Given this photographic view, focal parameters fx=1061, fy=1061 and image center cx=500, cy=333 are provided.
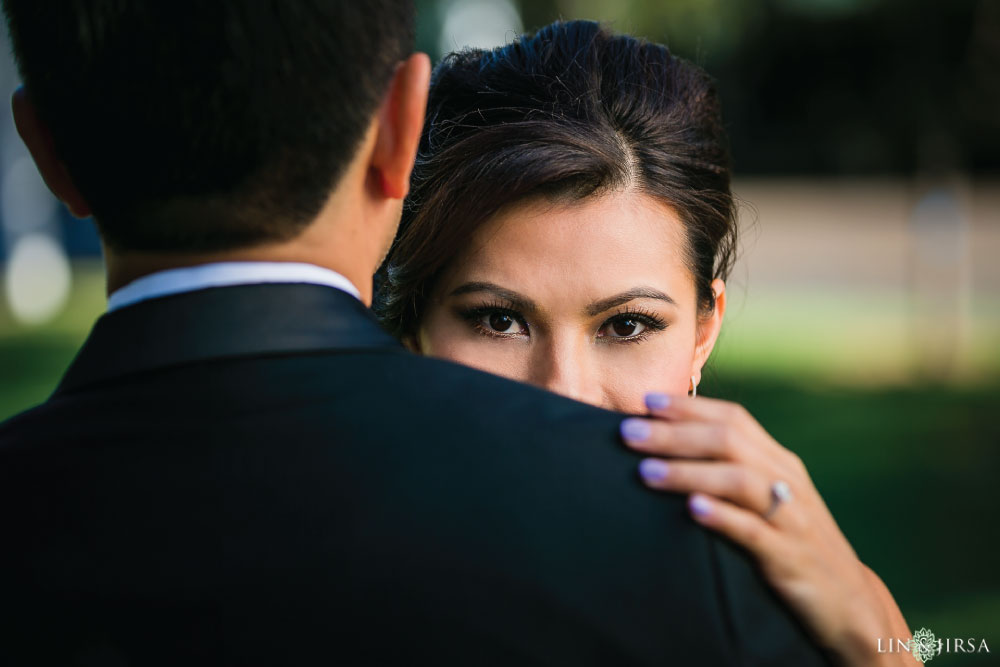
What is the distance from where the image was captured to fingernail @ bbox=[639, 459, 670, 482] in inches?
52.2

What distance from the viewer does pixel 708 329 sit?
313 centimetres

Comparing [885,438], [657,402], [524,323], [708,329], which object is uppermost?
[885,438]

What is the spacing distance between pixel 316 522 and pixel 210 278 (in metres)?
0.34

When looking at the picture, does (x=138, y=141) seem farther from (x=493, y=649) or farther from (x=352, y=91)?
(x=493, y=649)

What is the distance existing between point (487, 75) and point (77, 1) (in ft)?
5.78

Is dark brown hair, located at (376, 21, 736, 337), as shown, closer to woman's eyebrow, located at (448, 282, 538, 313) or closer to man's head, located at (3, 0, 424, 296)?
woman's eyebrow, located at (448, 282, 538, 313)

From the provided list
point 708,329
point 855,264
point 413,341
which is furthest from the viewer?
point 855,264

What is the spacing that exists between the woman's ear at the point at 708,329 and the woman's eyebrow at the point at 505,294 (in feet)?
2.16

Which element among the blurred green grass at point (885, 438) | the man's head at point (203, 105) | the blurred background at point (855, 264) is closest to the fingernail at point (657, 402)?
the man's head at point (203, 105)

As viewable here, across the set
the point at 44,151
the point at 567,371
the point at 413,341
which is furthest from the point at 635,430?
the point at 413,341

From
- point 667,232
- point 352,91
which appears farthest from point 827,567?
point 667,232

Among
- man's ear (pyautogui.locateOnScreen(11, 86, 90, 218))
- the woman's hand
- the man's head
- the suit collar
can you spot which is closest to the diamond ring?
the woman's hand

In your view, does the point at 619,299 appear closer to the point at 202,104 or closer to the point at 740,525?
the point at 740,525

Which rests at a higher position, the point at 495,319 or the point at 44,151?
the point at 495,319
